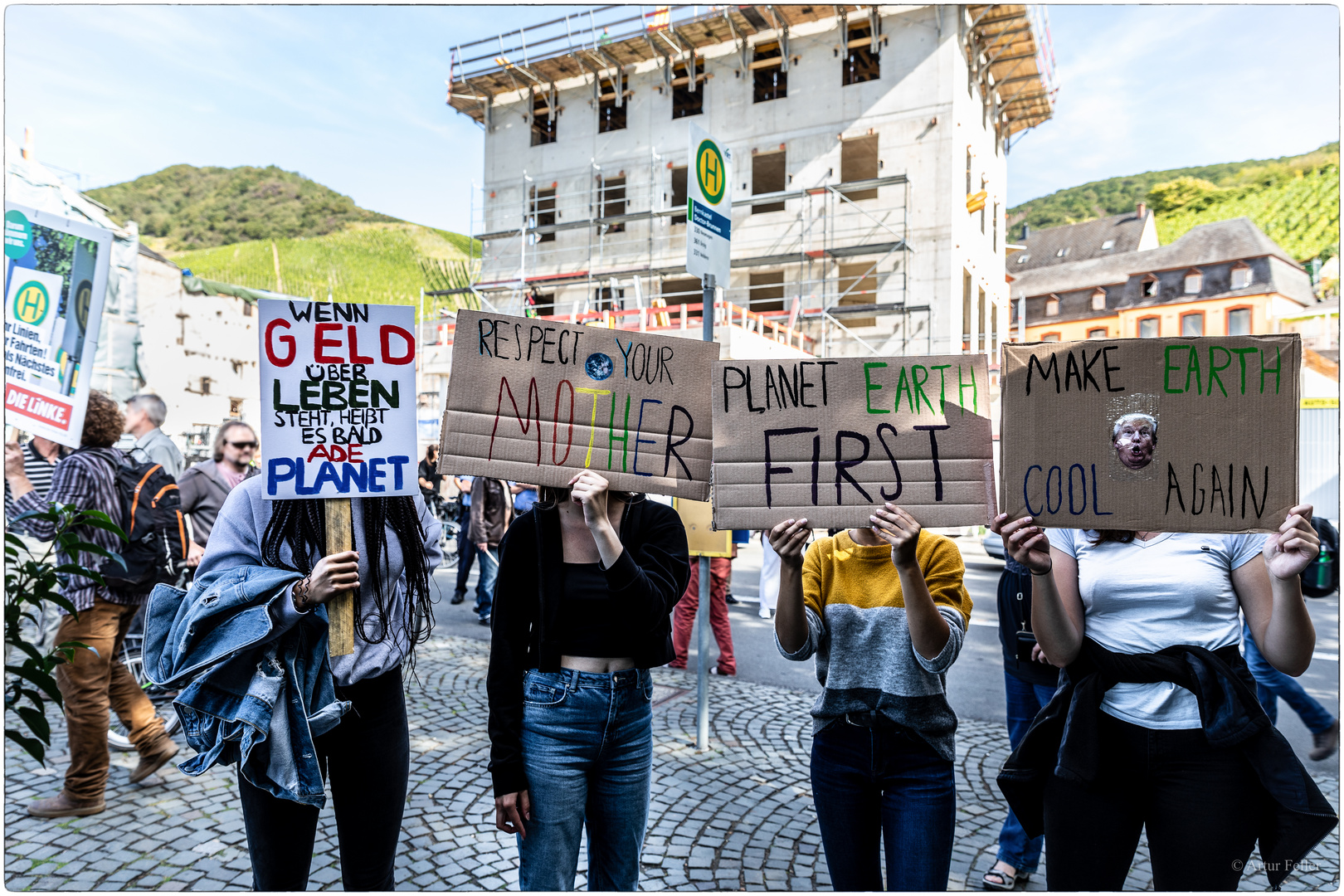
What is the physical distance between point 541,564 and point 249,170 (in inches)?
5225

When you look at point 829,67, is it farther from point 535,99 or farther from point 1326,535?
point 1326,535

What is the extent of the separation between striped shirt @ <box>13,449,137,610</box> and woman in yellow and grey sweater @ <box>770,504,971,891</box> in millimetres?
3820

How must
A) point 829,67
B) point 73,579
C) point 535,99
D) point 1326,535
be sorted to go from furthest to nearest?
point 535,99
point 829,67
point 1326,535
point 73,579

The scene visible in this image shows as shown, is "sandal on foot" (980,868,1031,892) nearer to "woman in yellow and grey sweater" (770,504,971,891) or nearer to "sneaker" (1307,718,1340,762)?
"woman in yellow and grey sweater" (770,504,971,891)

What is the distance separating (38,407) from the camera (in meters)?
3.19

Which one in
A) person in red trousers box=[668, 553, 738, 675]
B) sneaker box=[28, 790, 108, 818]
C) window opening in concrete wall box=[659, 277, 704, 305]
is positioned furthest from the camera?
window opening in concrete wall box=[659, 277, 704, 305]

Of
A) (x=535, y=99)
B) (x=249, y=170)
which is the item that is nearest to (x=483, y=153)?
(x=535, y=99)

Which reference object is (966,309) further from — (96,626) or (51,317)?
(51,317)

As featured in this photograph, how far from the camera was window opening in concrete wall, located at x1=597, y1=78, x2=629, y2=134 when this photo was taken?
1156 inches

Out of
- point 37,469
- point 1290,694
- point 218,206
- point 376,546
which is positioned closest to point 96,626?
point 37,469

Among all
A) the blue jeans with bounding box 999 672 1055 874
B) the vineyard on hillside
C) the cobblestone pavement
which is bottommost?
the cobblestone pavement

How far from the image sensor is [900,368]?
2.27m

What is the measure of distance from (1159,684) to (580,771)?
5.47ft

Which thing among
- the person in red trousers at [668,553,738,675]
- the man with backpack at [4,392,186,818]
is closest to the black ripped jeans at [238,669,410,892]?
the man with backpack at [4,392,186,818]
